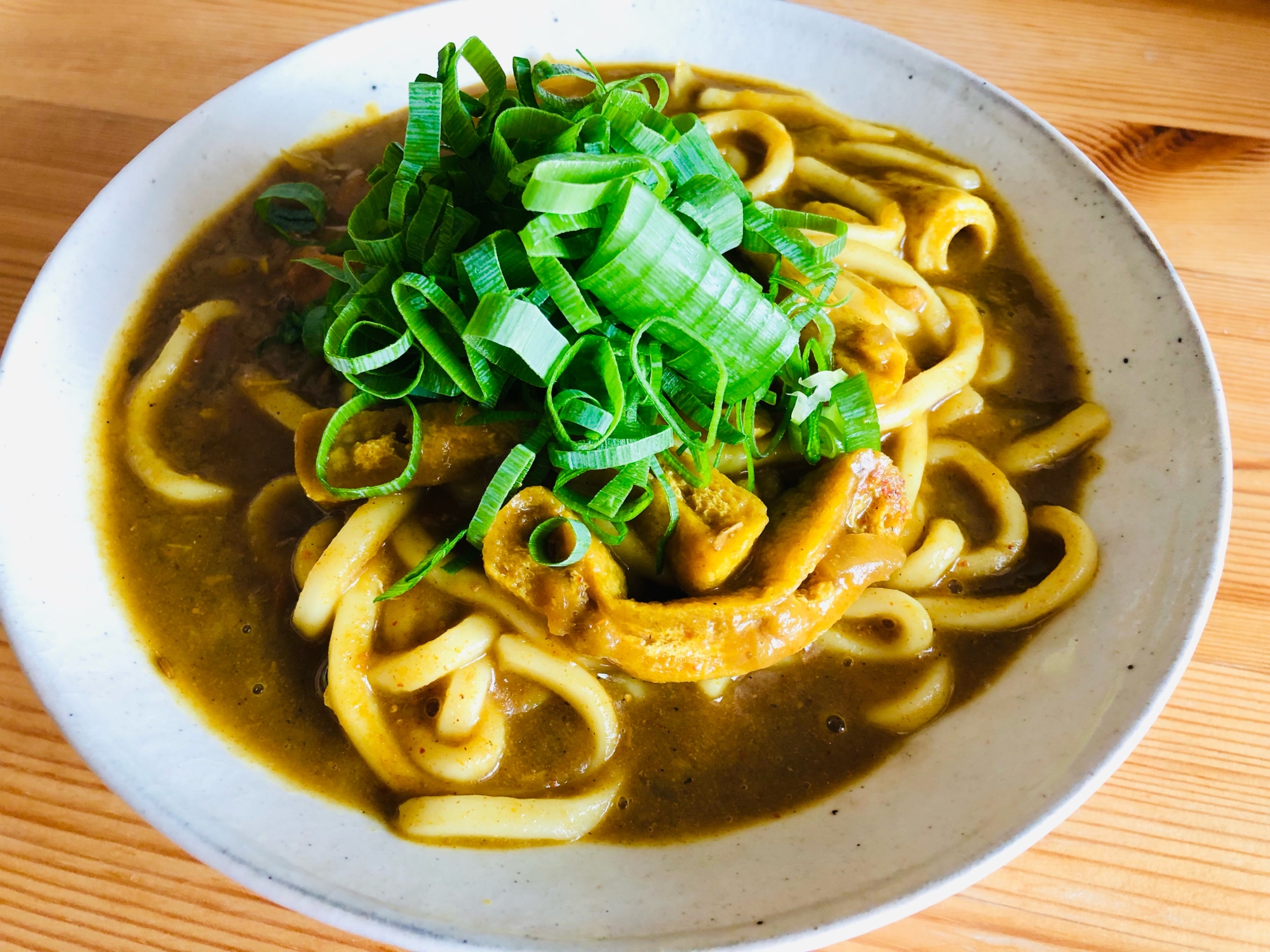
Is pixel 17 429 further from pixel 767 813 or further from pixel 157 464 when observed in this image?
pixel 767 813

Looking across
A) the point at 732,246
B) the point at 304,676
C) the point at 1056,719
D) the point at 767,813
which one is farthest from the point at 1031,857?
the point at 304,676

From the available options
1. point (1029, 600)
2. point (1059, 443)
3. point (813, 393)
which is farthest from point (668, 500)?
point (1059, 443)

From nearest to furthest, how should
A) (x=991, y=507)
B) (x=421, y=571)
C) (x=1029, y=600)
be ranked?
(x=421, y=571) < (x=1029, y=600) < (x=991, y=507)

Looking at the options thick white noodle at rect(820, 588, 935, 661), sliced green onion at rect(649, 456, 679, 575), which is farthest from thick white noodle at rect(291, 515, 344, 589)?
thick white noodle at rect(820, 588, 935, 661)

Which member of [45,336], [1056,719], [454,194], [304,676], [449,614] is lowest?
[304,676]

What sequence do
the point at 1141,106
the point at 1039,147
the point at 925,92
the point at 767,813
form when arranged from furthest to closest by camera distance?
the point at 1141,106
the point at 925,92
the point at 1039,147
the point at 767,813

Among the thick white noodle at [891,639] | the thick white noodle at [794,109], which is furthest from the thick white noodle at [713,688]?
the thick white noodle at [794,109]

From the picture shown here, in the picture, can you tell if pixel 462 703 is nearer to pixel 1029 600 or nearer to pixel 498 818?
pixel 498 818

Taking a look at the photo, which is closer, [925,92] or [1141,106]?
[925,92]
